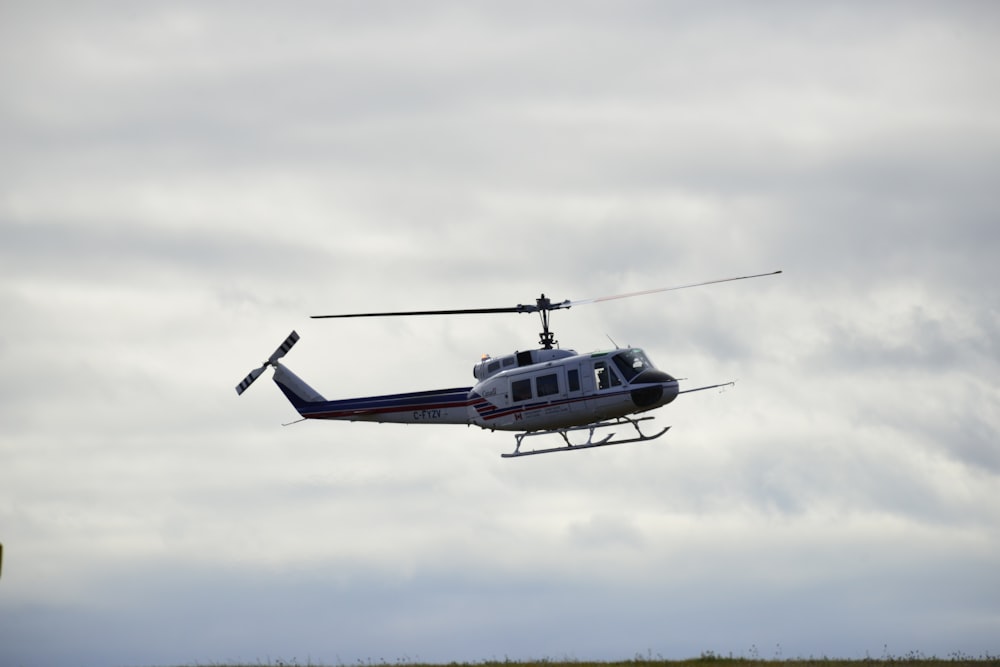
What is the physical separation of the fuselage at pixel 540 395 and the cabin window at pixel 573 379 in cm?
4

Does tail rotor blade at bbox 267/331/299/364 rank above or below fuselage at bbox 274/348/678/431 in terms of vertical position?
above

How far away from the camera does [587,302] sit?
45.3 meters

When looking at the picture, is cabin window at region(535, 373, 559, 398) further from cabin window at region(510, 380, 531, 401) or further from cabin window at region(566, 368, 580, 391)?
cabin window at region(566, 368, 580, 391)

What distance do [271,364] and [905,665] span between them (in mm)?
28269

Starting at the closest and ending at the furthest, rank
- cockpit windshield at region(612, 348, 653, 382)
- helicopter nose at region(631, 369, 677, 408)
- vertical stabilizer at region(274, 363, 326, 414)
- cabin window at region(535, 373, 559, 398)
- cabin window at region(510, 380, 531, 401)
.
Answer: helicopter nose at region(631, 369, 677, 408)
cockpit windshield at region(612, 348, 653, 382)
cabin window at region(535, 373, 559, 398)
cabin window at region(510, 380, 531, 401)
vertical stabilizer at region(274, 363, 326, 414)

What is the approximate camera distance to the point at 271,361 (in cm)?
5288

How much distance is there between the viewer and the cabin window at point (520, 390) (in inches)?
1778

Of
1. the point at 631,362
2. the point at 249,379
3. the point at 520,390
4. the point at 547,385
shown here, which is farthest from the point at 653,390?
the point at 249,379

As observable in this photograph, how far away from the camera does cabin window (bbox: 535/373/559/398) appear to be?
146 ft

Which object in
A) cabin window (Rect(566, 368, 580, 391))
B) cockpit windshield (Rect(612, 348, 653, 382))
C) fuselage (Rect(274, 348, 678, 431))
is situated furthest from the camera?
cabin window (Rect(566, 368, 580, 391))

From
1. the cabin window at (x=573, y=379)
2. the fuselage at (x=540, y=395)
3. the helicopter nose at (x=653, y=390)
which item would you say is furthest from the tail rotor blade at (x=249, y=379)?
the helicopter nose at (x=653, y=390)

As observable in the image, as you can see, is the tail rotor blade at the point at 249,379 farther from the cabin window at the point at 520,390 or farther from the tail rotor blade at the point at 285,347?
the cabin window at the point at 520,390

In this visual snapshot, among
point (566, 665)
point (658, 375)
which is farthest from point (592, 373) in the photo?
point (566, 665)

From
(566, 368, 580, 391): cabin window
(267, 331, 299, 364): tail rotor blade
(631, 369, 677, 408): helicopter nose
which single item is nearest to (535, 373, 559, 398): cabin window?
(566, 368, 580, 391): cabin window
